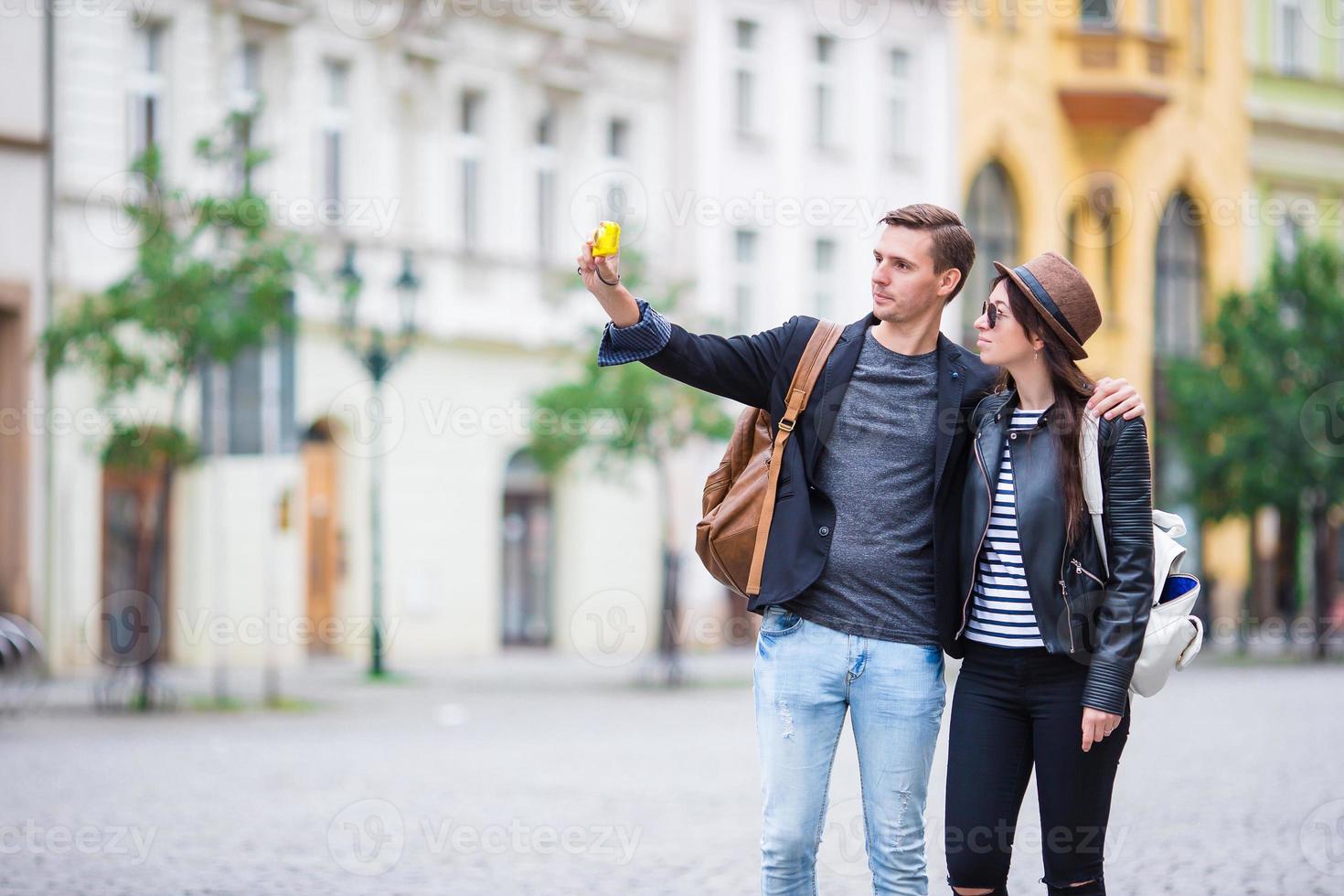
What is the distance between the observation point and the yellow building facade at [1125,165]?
37.2m

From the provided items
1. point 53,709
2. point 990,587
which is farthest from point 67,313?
point 990,587

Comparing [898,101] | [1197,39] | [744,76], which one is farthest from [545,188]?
[1197,39]

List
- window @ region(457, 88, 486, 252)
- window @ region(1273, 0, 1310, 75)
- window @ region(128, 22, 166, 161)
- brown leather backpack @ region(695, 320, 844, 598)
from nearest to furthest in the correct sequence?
1. brown leather backpack @ region(695, 320, 844, 598)
2. window @ region(128, 22, 166, 161)
3. window @ region(457, 88, 486, 252)
4. window @ region(1273, 0, 1310, 75)

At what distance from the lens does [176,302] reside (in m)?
17.2

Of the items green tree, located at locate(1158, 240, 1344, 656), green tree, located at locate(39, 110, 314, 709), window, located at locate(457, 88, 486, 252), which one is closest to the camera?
green tree, located at locate(39, 110, 314, 709)

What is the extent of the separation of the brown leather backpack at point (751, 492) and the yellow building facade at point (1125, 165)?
3142 cm

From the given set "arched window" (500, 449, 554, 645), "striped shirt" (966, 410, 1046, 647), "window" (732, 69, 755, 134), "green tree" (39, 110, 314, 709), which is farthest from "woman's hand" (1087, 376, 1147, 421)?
"window" (732, 69, 755, 134)

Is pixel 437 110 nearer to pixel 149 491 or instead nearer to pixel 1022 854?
pixel 149 491

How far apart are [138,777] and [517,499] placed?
17350 mm

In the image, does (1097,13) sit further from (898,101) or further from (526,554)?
(526,554)

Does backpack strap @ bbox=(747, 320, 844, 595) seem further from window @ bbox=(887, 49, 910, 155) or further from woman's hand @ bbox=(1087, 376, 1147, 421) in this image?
window @ bbox=(887, 49, 910, 155)

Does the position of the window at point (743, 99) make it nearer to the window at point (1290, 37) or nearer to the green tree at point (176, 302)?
the window at point (1290, 37)

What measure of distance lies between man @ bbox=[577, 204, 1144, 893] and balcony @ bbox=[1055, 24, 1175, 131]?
3361cm

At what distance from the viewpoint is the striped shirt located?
16.1 ft
